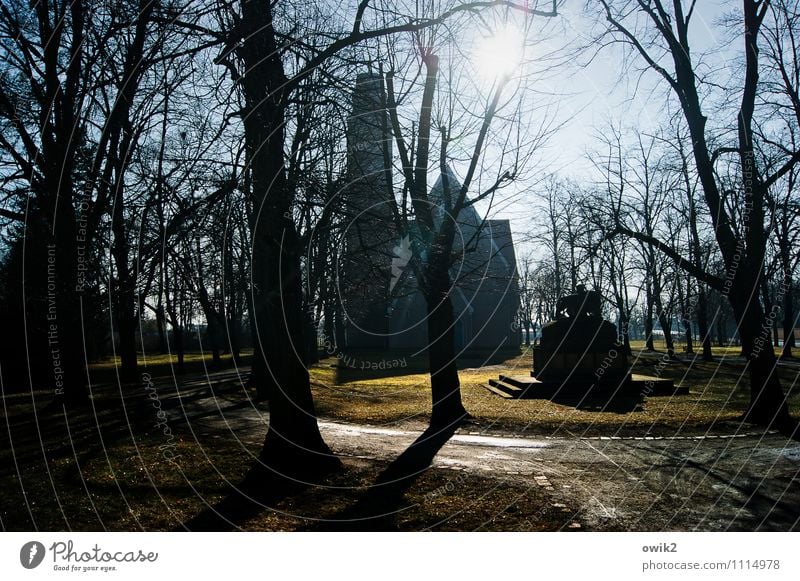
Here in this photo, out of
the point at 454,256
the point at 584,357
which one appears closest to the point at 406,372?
the point at 584,357

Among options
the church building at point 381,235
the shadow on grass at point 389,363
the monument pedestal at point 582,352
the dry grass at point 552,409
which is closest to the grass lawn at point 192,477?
the dry grass at point 552,409

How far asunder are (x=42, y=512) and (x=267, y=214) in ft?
15.4

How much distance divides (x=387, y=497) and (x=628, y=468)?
4.01 meters

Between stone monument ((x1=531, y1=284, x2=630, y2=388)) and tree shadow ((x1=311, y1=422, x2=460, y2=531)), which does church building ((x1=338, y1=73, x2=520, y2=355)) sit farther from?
tree shadow ((x1=311, y1=422, x2=460, y2=531))

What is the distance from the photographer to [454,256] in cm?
1614

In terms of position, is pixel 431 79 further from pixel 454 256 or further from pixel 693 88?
pixel 693 88

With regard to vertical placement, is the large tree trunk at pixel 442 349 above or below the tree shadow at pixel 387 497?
above

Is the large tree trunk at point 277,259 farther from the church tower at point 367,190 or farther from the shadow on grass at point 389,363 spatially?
the shadow on grass at point 389,363

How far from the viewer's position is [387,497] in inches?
326

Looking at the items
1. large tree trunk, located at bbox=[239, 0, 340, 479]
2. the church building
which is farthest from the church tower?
large tree trunk, located at bbox=[239, 0, 340, 479]

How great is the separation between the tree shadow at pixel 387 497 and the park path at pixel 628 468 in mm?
296

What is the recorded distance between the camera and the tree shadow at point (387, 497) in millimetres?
7098

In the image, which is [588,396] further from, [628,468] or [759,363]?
[628,468]

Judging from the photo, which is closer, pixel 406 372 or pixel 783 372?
pixel 783 372
